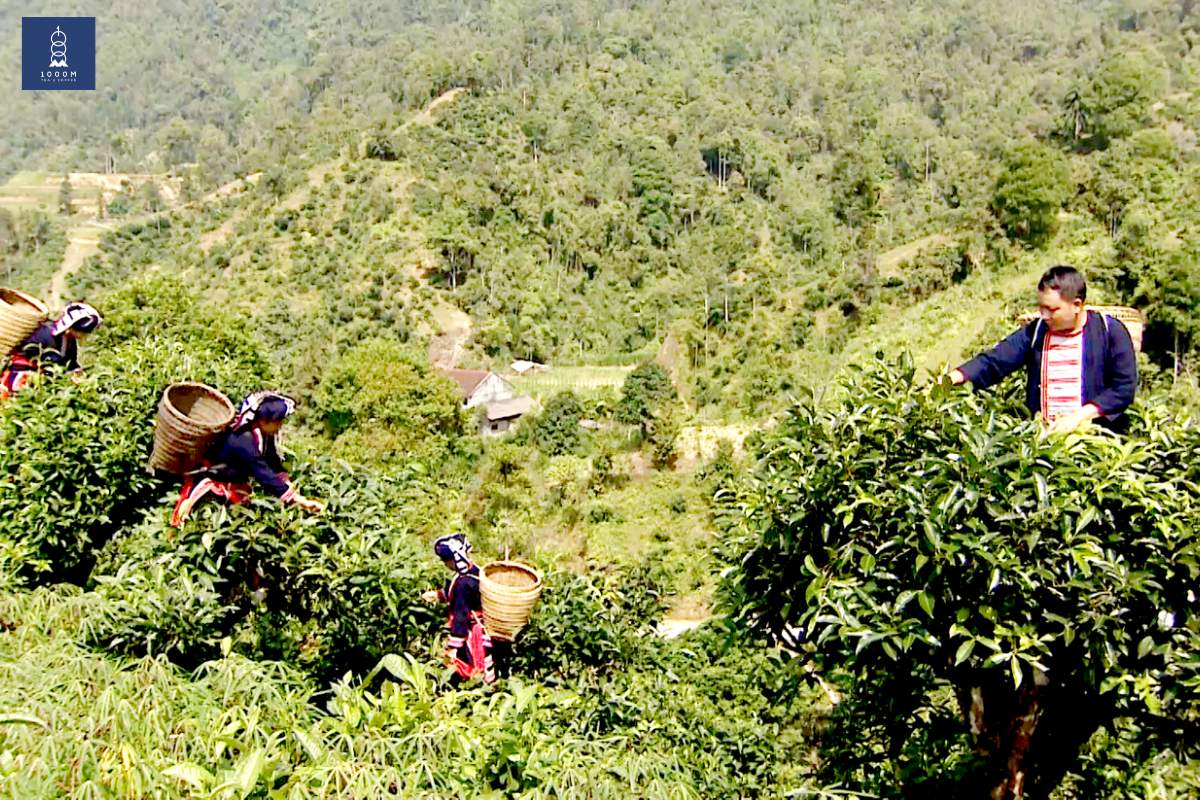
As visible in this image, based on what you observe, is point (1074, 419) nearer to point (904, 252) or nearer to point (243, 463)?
point (243, 463)

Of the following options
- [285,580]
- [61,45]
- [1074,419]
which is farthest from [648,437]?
[61,45]

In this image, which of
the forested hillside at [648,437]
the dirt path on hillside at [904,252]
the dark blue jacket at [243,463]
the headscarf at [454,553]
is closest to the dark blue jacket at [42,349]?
the forested hillside at [648,437]

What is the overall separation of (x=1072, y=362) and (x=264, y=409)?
3.31 metres

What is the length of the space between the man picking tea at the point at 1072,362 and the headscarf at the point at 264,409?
9.37 ft

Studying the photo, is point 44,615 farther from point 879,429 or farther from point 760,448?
point 879,429

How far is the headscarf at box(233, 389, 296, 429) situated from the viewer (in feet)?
13.4

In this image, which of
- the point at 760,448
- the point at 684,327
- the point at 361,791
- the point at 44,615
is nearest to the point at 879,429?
the point at 760,448

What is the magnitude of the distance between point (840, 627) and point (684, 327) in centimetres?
3745

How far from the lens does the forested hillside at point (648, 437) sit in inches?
101

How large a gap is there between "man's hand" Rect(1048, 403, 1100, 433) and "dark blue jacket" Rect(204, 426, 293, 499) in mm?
3206

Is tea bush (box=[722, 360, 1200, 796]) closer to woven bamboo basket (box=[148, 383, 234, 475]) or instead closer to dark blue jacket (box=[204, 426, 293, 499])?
dark blue jacket (box=[204, 426, 293, 499])

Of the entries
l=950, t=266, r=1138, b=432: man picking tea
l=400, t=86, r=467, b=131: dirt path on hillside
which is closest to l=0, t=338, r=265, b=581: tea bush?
l=950, t=266, r=1138, b=432: man picking tea

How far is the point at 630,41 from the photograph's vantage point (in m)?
83.2

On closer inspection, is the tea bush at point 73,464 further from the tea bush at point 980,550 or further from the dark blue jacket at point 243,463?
the tea bush at point 980,550
